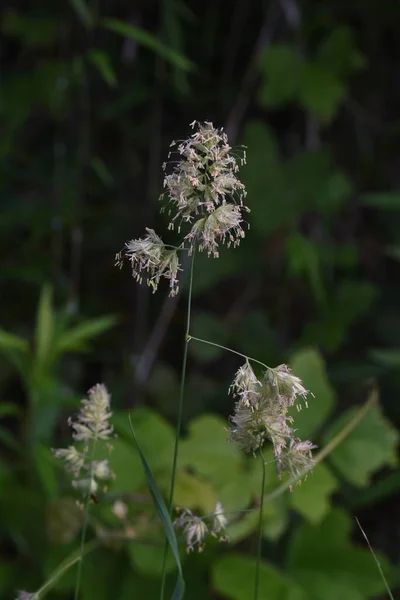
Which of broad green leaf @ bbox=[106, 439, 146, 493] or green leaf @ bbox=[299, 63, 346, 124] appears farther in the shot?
green leaf @ bbox=[299, 63, 346, 124]

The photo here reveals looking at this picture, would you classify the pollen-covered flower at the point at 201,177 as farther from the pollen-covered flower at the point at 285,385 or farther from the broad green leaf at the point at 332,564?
the broad green leaf at the point at 332,564

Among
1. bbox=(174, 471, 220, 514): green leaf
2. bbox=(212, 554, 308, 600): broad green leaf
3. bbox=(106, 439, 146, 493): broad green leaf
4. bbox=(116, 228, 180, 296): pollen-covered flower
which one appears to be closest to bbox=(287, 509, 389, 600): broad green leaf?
bbox=(212, 554, 308, 600): broad green leaf

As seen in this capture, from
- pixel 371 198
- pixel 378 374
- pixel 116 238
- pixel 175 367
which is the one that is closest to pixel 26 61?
pixel 116 238

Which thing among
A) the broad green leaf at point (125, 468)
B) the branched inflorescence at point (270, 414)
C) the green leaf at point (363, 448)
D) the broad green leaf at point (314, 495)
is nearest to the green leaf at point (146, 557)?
the broad green leaf at point (125, 468)

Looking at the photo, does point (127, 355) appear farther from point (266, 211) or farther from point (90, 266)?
point (266, 211)

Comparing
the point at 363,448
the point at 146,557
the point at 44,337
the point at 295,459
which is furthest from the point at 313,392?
the point at 295,459

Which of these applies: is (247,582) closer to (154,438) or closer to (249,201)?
(154,438)

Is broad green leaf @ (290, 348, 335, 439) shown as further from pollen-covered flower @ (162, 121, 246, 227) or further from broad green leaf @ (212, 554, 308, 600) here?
pollen-covered flower @ (162, 121, 246, 227)
